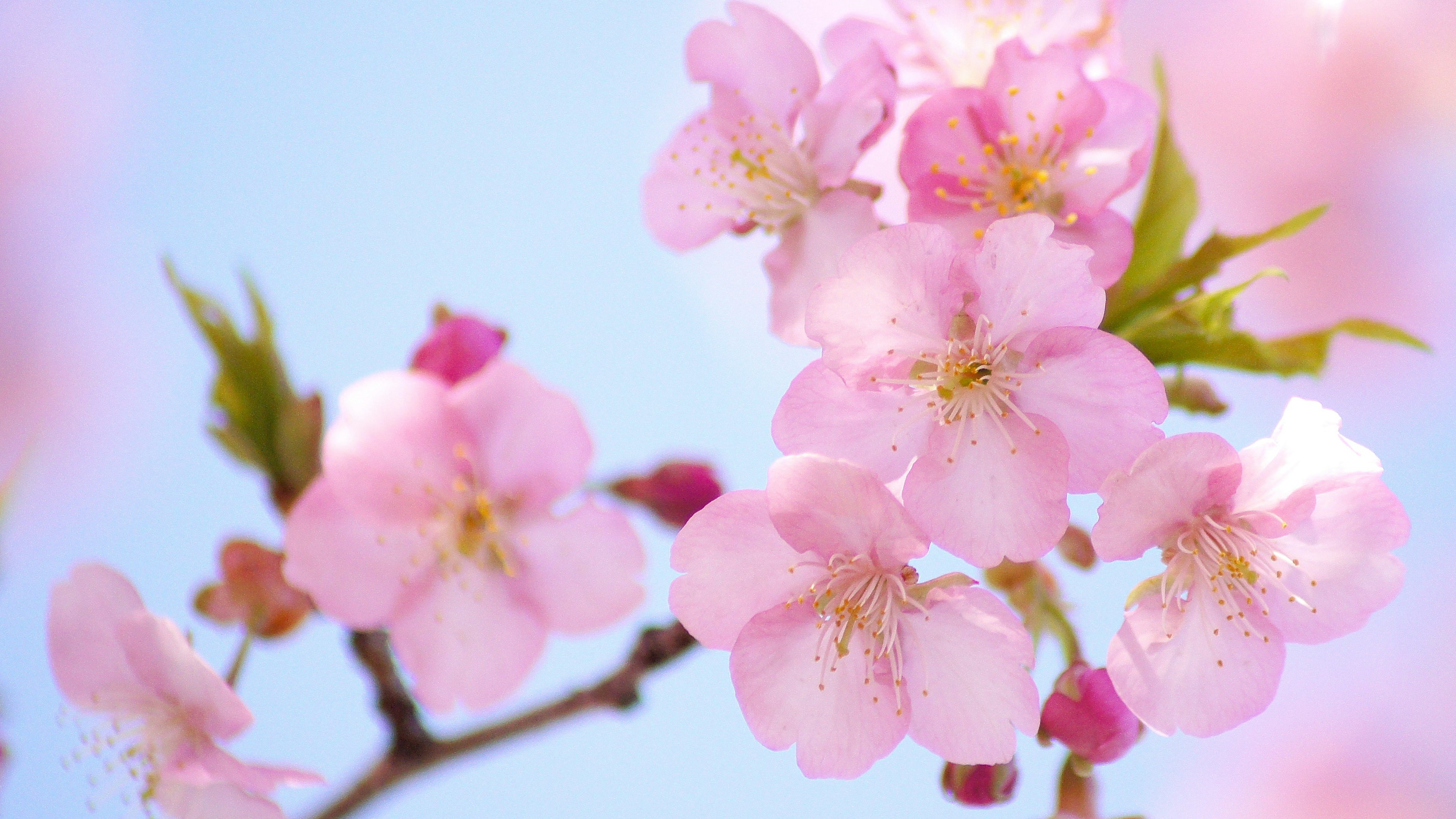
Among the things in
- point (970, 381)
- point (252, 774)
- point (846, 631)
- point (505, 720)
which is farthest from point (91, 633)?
point (970, 381)

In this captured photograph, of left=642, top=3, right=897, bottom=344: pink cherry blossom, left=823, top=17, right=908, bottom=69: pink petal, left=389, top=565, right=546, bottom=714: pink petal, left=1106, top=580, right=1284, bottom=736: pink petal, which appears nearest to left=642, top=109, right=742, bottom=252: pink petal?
left=642, top=3, right=897, bottom=344: pink cherry blossom

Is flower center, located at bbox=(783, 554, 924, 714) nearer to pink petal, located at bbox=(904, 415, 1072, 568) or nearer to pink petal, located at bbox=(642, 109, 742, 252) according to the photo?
pink petal, located at bbox=(904, 415, 1072, 568)

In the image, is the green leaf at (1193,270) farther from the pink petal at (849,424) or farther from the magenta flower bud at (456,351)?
the magenta flower bud at (456,351)

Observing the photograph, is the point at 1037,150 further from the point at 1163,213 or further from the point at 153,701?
the point at 153,701

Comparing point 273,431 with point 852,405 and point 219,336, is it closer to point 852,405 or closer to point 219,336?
point 219,336

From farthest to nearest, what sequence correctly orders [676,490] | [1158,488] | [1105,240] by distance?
[676,490]
[1105,240]
[1158,488]
